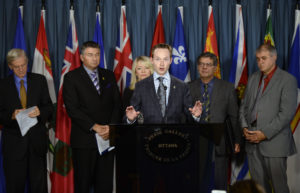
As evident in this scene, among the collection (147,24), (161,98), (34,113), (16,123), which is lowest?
(16,123)

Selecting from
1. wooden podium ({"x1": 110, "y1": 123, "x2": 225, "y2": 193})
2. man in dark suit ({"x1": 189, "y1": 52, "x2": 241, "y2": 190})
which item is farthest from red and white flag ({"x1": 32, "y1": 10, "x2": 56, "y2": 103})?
wooden podium ({"x1": 110, "y1": 123, "x2": 225, "y2": 193})

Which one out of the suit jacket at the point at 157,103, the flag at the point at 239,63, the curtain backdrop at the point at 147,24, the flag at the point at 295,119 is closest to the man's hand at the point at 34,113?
the curtain backdrop at the point at 147,24

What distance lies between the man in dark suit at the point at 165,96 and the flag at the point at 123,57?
77.1 inches

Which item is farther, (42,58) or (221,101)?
(42,58)

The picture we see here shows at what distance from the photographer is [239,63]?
4430 millimetres

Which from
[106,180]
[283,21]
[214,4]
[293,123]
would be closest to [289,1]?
[283,21]

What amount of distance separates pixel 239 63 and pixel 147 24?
4.11 ft

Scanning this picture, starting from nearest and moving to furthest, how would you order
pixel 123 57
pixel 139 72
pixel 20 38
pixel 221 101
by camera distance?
pixel 221 101
pixel 139 72
pixel 20 38
pixel 123 57

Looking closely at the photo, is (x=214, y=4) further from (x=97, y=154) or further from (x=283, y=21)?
(x=97, y=154)

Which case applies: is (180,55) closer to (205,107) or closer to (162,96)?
(205,107)

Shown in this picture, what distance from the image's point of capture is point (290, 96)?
3475mm

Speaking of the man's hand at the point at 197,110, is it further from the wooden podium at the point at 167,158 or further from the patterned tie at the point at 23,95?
the patterned tie at the point at 23,95

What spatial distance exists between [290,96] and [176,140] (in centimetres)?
193

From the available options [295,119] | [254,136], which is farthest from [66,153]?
[295,119]
